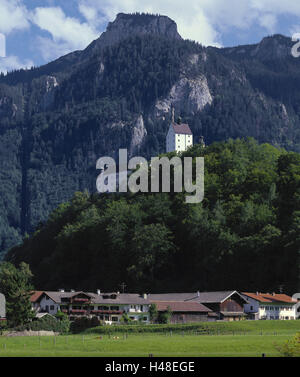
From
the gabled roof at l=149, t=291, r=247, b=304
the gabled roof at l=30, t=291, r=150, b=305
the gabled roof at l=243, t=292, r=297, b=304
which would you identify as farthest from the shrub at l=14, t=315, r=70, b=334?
the gabled roof at l=243, t=292, r=297, b=304

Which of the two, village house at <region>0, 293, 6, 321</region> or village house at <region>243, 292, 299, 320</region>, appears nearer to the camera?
village house at <region>0, 293, 6, 321</region>

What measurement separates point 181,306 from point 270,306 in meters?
12.5

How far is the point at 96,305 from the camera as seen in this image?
108625 mm

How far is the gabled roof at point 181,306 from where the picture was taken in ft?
334

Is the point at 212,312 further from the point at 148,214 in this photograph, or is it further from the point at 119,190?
the point at 119,190

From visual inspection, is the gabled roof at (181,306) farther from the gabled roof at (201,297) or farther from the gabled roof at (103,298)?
the gabled roof at (103,298)

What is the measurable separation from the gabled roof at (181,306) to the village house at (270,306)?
22.0 feet

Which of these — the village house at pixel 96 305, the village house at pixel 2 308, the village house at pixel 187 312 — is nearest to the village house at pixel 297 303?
the village house at pixel 187 312

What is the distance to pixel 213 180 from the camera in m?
148

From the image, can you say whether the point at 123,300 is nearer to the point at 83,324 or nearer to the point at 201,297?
the point at 201,297

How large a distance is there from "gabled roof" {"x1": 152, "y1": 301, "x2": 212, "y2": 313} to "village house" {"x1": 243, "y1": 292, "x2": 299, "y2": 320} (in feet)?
22.0

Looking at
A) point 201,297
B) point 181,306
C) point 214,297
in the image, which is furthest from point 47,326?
point 214,297

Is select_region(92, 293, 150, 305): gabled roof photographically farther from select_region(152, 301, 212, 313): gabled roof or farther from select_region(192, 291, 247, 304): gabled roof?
select_region(192, 291, 247, 304): gabled roof

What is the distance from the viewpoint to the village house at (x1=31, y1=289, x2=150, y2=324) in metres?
107
